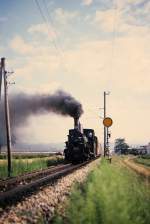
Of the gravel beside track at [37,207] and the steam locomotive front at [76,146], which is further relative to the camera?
the steam locomotive front at [76,146]

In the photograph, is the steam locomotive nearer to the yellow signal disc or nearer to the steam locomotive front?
the steam locomotive front

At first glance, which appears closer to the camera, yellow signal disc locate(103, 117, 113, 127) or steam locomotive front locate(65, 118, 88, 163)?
yellow signal disc locate(103, 117, 113, 127)

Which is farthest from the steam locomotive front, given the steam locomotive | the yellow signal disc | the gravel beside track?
the gravel beside track

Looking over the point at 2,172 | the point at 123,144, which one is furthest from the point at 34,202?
the point at 123,144

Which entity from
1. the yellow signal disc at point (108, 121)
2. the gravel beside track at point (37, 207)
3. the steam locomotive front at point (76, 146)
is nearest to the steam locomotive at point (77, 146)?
the steam locomotive front at point (76, 146)

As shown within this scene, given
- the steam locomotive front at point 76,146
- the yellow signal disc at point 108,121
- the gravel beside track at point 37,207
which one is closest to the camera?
the gravel beside track at point 37,207

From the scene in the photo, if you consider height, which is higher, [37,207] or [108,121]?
[108,121]

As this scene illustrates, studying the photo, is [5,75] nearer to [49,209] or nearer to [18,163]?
[18,163]

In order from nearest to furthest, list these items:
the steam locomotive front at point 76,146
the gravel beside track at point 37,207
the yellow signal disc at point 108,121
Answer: the gravel beside track at point 37,207 < the yellow signal disc at point 108,121 < the steam locomotive front at point 76,146

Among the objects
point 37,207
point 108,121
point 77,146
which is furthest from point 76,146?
point 37,207

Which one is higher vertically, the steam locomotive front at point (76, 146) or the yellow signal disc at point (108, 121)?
the yellow signal disc at point (108, 121)

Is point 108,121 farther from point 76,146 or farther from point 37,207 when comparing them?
point 37,207

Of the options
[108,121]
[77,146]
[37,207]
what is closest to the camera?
[37,207]

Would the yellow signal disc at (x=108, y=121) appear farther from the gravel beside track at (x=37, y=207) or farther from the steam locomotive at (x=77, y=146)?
the gravel beside track at (x=37, y=207)
